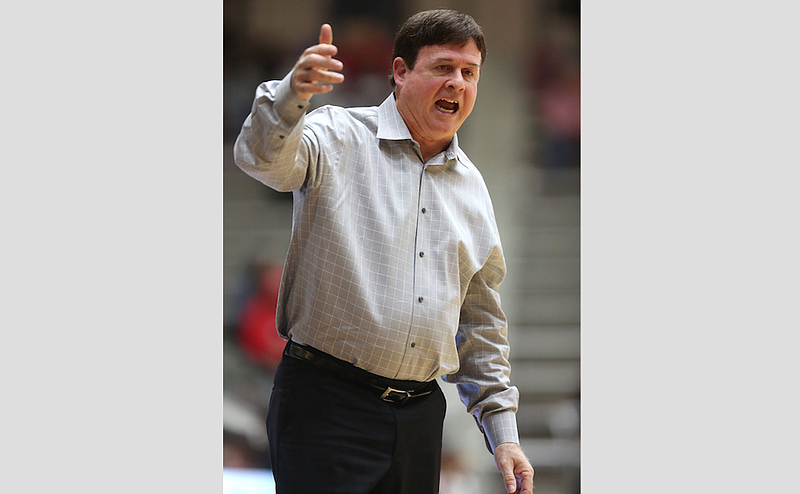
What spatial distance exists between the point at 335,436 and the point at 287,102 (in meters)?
0.76

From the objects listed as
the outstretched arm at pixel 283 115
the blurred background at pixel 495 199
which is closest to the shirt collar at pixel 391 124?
the outstretched arm at pixel 283 115

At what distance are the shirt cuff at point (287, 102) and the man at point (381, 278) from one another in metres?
0.07

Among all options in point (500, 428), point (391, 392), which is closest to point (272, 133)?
point (391, 392)

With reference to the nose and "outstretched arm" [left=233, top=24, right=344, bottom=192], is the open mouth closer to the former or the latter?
the nose

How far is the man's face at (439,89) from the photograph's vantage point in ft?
5.59

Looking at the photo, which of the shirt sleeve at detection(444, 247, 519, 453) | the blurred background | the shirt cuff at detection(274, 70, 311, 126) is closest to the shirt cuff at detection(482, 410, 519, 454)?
Result: the shirt sleeve at detection(444, 247, 519, 453)

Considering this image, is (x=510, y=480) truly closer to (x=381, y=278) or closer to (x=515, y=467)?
(x=515, y=467)

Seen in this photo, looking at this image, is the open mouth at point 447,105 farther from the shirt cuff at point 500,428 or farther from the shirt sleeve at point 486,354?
the shirt cuff at point 500,428

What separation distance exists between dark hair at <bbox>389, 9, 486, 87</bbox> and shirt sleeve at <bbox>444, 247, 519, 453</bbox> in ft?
1.83

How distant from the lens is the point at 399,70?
1.80 meters

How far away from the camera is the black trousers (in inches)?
61.3

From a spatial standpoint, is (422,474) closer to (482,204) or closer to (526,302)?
(482,204)

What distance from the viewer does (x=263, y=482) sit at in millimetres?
3141

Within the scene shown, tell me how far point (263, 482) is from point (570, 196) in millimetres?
2059
